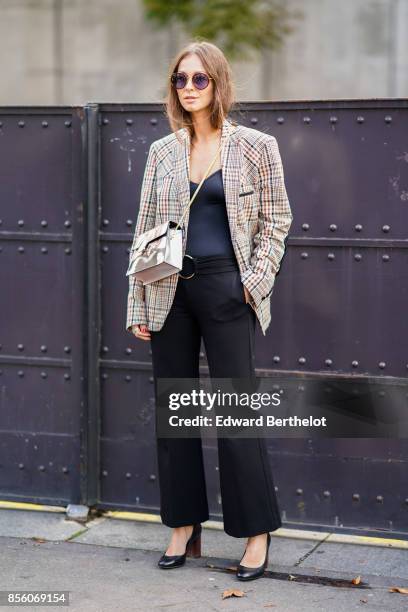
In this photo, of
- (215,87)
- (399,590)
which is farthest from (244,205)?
(399,590)

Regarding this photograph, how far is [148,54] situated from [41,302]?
9.17m

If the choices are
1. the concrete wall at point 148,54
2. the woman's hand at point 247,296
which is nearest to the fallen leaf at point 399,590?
the woman's hand at point 247,296

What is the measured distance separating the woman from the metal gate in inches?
25.2

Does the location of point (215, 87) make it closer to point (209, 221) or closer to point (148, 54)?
point (209, 221)

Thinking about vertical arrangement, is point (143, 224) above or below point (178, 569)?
above

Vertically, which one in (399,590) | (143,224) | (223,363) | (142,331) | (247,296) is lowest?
(399,590)

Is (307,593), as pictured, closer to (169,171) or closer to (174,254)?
(174,254)

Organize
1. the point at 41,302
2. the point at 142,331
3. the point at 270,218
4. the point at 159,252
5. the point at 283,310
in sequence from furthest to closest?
1. the point at 41,302
2. the point at 283,310
3. the point at 142,331
4. the point at 270,218
5. the point at 159,252

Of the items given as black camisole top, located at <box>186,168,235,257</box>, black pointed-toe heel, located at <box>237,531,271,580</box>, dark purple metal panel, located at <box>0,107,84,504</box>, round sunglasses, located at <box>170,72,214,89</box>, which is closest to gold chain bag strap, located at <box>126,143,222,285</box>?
black camisole top, located at <box>186,168,235,257</box>

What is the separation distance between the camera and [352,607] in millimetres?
4184

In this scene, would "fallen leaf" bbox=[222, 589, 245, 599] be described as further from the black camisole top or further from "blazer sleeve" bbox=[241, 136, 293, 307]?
the black camisole top

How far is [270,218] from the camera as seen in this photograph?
4379mm

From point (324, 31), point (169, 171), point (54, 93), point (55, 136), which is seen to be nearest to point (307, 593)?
point (169, 171)

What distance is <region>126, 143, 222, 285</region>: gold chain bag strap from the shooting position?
4246mm
